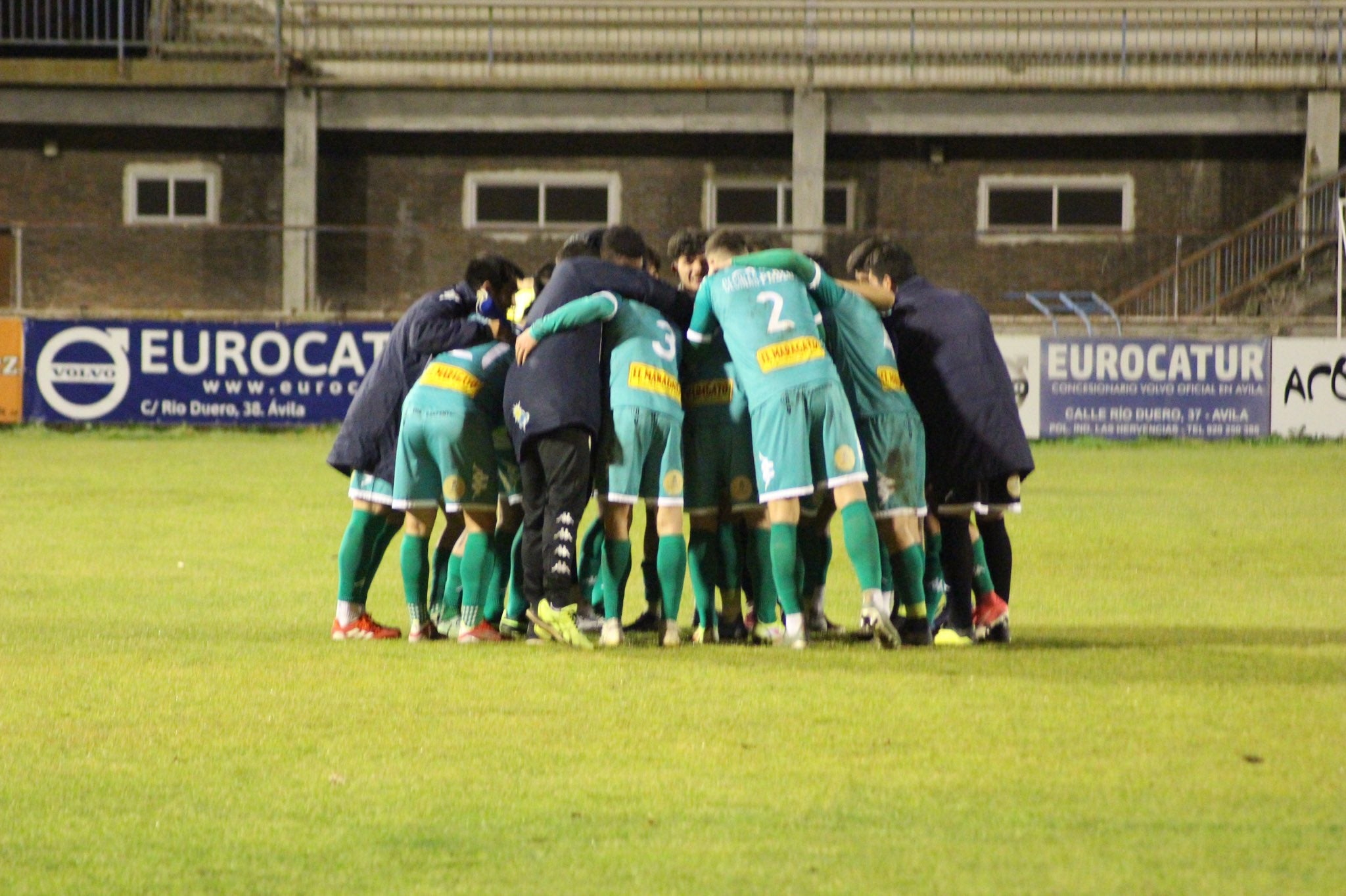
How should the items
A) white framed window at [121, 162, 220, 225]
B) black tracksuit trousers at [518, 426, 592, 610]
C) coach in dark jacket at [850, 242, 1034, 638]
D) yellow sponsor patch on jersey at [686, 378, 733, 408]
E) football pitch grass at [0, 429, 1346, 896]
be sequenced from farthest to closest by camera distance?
white framed window at [121, 162, 220, 225] → yellow sponsor patch on jersey at [686, 378, 733, 408] → coach in dark jacket at [850, 242, 1034, 638] → black tracksuit trousers at [518, 426, 592, 610] → football pitch grass at [0, 429, 1346, 896]

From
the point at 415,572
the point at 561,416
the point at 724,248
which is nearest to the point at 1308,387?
the point at 724,248

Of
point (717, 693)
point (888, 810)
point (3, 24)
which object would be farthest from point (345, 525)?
point (3, 24)

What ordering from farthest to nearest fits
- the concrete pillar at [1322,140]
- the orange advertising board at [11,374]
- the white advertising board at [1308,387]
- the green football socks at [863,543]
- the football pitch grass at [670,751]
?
1. the concrete pillar at [1322,140]
2. the orange advertising board at [11,374]
3. the white advertising board at [1308,387]
4. the green football socks at [863,543]
5. the football pitch grass at [670,751]

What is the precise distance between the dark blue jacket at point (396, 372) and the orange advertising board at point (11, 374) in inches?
685

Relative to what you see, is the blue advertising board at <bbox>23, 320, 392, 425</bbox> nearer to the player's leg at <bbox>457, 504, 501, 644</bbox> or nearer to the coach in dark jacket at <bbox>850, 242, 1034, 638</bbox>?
the player's leg at <bbox>457, 504, 501, 644</bbox>

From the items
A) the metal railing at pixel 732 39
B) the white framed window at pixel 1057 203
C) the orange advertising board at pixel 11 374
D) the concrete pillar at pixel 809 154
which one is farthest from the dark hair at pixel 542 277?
the white framed window at pixel 1057 203

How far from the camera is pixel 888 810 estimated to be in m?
5.17

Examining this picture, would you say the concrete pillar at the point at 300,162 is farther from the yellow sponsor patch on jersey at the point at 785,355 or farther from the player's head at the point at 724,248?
the yellow sponsor patch on jersey at the point at 785,355

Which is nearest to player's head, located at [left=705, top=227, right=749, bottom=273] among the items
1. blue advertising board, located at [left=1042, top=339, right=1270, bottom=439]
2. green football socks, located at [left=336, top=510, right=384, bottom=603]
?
green football socks, located at [left=336, top=510, right=384, bottom=603]

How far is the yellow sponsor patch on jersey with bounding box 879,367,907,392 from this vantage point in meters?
8.39

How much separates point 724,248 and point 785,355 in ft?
2.38

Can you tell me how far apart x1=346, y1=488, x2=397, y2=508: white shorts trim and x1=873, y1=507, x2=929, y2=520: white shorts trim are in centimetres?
234

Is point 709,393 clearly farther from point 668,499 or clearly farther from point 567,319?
point 567,319

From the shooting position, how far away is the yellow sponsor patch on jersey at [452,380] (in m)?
8.48
